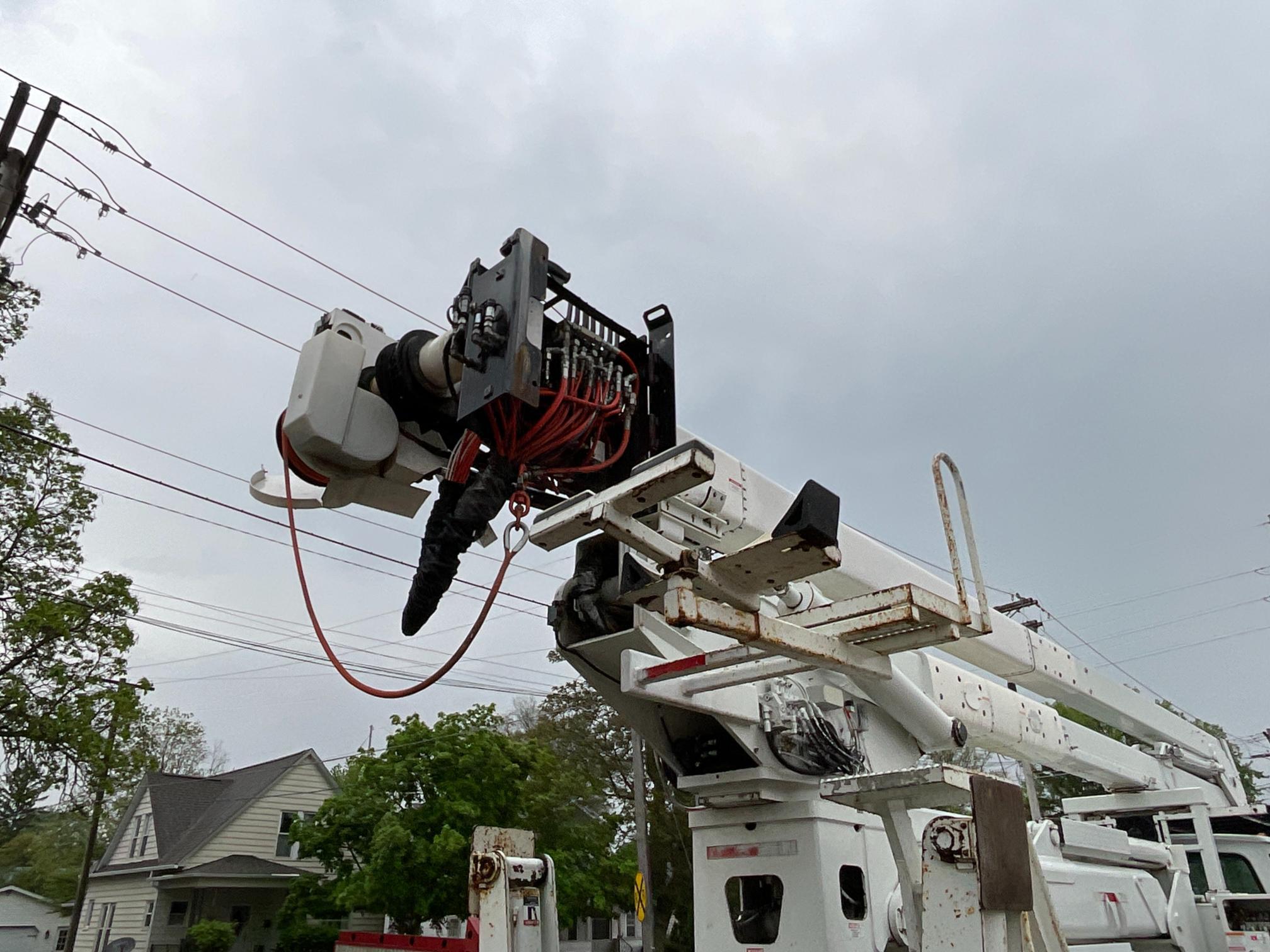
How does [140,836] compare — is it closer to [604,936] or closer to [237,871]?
[237,871]

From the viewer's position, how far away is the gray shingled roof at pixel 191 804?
963 inches

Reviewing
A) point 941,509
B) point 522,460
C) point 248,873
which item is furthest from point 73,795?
point 941,509

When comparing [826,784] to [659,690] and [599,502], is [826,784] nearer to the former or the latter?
[659,690]

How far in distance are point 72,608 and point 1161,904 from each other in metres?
13.7

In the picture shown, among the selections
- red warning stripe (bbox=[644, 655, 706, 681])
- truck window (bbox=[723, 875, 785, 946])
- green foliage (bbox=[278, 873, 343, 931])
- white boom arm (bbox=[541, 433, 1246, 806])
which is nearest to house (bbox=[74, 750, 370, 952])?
green foliage (bbox=[278, 873, 343, 931])

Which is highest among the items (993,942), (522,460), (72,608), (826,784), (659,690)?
(72,608)

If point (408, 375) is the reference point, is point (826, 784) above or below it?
below

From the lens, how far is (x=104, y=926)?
991 inches

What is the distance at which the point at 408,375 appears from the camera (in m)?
3.52

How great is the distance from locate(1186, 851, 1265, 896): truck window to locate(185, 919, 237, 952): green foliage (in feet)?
68.3

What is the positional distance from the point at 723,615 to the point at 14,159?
958 cm

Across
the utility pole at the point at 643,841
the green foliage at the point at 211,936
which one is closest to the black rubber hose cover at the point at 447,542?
the utility pole at the point at 643,841

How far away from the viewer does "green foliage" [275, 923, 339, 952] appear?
65.2 feet

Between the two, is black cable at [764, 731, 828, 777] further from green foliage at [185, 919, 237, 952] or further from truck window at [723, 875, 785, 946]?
green foliage at [185, 919, 237, 952]
